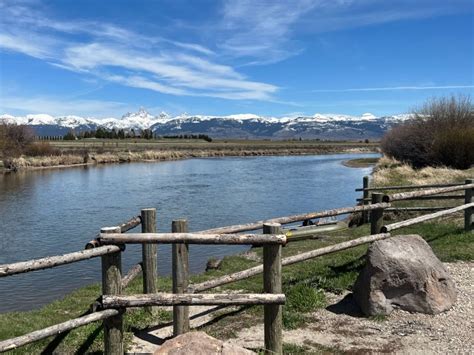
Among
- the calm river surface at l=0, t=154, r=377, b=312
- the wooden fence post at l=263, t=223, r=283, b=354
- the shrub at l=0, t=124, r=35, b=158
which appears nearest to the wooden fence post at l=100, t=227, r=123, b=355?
the wooden fence post at l=263, t=223, r=283, b=354

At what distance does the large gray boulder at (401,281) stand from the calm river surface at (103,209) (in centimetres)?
799

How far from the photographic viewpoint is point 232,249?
17.2 meters

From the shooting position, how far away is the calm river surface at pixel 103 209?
14305 mm

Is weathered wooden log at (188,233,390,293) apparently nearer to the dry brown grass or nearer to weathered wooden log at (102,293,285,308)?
weathered wooden log at (102,293,285,308)

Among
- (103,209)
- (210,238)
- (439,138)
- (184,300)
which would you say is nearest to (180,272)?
(184,300)

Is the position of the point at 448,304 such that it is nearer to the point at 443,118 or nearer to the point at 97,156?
the point at 443,118

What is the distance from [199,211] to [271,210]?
4.02 metres

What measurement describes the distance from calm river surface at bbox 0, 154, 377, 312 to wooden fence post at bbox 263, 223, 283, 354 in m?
7.80

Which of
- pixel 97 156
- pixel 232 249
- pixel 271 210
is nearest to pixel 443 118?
pixel 271 210

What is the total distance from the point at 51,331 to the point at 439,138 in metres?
39.5

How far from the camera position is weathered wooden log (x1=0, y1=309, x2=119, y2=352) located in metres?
4.76

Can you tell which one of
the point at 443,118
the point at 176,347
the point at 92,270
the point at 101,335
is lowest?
the point at 92,270

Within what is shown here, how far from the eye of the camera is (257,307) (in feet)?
25.9

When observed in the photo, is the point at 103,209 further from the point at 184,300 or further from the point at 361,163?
the point at 361,163
